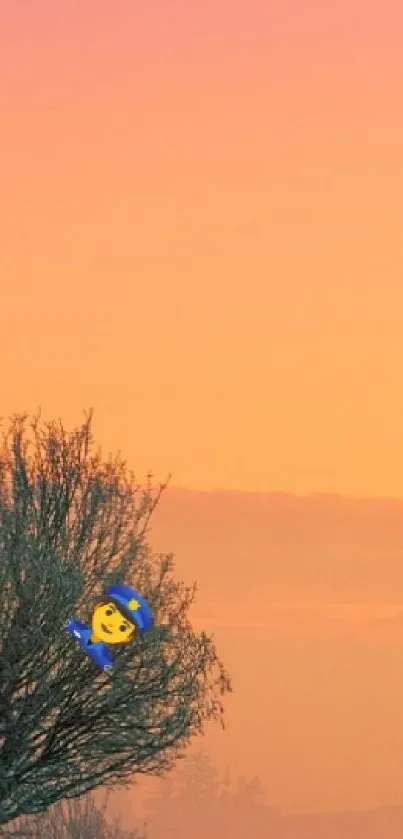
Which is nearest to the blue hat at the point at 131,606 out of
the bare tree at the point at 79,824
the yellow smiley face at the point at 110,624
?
the yellow smiley face at the point at 110,624

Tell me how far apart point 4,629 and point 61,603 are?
1447 millimetres

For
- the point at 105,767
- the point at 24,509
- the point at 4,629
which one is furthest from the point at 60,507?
the point at 105,767

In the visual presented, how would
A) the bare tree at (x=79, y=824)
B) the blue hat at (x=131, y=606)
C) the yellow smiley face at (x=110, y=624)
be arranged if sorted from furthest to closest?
the bare tree at (x=79, y=824) < the yellow smiley face at (x=110, y=624) < the blue hat at (x=131, y=606)

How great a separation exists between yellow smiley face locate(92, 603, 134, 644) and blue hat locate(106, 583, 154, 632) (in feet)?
0.49

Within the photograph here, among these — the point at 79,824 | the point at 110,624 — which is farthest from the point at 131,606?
the point at 79,824

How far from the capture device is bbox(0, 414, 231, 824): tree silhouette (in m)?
34.1

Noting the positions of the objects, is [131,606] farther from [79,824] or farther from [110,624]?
[79,824]

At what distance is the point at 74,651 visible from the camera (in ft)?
113

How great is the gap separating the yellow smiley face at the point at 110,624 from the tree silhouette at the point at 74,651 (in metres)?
3.21

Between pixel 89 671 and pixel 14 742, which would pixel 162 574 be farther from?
pixel 14 742

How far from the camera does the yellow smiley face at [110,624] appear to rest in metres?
30.3

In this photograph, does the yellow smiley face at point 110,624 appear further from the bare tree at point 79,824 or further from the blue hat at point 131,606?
the bare tree at point 79,824

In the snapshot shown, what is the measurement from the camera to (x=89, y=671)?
115ft

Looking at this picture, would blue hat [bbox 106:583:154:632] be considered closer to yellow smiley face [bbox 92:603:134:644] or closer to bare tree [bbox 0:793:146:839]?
yellow smiley face [bbox 92:603:134:644]
